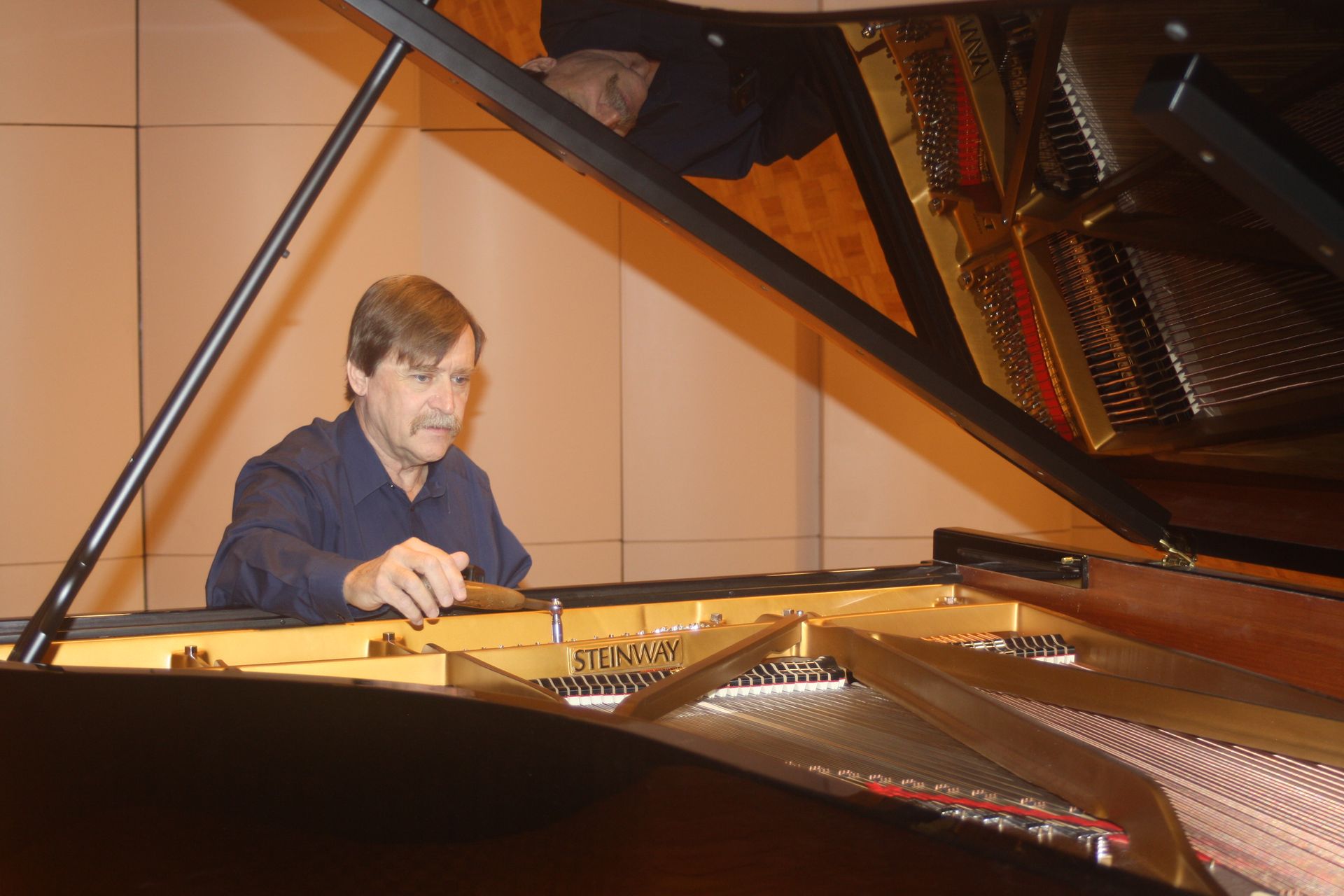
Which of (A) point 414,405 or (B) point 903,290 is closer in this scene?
(B) point 903,290

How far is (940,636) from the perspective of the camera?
196 centimetres

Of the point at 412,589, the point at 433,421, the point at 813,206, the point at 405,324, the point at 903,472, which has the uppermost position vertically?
the point at 813,206

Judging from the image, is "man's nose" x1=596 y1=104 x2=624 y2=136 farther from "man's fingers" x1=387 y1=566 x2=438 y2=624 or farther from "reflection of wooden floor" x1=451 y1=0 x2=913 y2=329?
"man's fingers" x1=387 y1=566 x2=438 y2=624

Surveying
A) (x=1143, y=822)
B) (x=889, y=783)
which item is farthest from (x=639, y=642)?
(x=1143, y=822)

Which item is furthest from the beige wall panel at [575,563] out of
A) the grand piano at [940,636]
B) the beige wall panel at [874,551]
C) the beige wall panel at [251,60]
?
the grand piano at [940,636]

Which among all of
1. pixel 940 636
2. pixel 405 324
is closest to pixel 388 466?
pixel 405 324

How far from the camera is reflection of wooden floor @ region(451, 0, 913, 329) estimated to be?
1990 millimetres

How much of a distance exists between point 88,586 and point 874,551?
10.1 feet

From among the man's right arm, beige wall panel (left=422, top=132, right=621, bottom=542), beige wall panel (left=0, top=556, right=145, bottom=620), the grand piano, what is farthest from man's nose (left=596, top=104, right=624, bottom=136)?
beige wall panel (left=0, top=556, right=145, bottom=620)

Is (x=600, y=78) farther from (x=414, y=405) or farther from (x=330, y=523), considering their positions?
(x=330, y=523)

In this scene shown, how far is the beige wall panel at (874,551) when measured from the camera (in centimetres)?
461

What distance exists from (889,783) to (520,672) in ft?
1.98

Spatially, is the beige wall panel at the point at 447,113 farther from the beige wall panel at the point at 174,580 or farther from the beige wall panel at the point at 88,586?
the beige wall panel at the point at 88,586

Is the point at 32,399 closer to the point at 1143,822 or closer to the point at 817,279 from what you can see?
the point at 817,279
